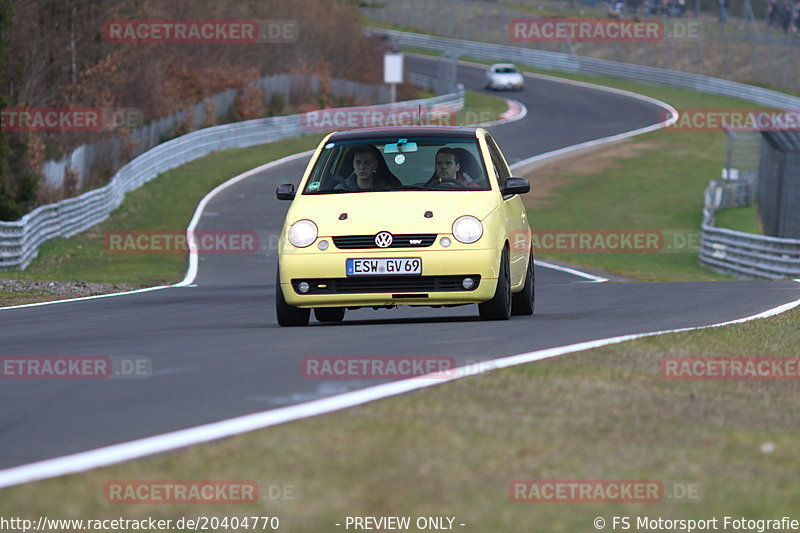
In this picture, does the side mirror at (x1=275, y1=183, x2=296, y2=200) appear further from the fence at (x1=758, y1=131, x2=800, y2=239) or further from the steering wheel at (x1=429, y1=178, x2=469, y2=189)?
the fence at (x1=758, y1=131, x2=800, y2=239)

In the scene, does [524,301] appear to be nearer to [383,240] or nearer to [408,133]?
[408,133]

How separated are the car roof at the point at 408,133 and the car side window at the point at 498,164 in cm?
29

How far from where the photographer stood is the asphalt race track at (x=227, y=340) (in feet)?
19.8

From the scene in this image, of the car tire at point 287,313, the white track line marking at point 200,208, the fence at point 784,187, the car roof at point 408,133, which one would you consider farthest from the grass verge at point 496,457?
the fence at point 784,187

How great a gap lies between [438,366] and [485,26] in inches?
3481

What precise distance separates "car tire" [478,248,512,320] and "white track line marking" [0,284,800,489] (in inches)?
123

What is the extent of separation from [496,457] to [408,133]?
22.6 ft

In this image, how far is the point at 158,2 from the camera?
6059 centimetres

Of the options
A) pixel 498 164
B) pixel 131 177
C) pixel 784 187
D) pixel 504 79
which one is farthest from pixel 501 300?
pixel 504 79

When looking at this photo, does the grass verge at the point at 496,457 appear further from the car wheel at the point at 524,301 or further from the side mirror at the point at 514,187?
the car wheel at the point at 524,301

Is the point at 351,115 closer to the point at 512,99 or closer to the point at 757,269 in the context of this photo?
the point at 512,99

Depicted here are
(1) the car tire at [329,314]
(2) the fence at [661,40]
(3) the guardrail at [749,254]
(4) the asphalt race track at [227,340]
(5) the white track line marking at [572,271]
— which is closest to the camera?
(4) the asphalt race track at [227,340]

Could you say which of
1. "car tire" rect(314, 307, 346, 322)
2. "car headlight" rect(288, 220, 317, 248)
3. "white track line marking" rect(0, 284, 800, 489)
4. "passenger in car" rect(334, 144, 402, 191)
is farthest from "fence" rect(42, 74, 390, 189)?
"white track line marking" rect(0, 284, 800, 489)

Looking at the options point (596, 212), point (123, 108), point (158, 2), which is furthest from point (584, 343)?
point (158, 2)
